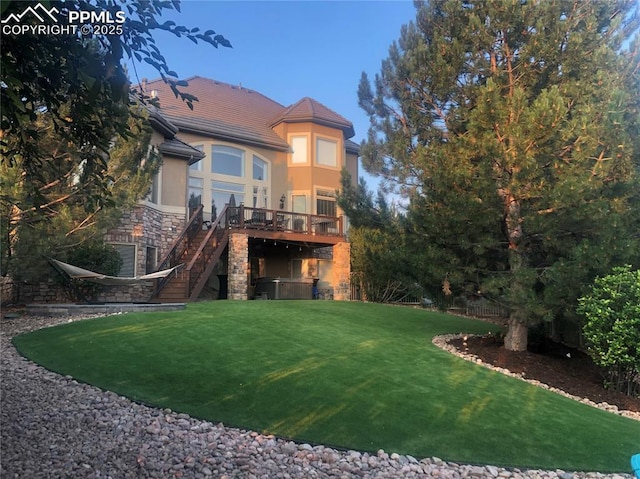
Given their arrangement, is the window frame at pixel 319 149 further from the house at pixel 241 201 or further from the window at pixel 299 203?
the window at pixel 299 203

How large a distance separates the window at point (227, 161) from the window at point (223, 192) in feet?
1.62

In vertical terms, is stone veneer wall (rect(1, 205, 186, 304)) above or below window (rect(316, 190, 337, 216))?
below

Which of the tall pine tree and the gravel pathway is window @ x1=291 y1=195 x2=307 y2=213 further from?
the gravel pathway

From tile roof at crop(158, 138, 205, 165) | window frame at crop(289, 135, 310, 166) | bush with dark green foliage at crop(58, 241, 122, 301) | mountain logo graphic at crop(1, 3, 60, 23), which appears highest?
window frame at crop(289, 135, 310, 166)

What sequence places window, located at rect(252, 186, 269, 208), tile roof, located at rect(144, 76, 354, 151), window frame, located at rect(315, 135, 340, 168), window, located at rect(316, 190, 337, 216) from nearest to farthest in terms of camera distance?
tile roof, located at rect(144, 76, 354, 151)
window, located at rect(252, 186, 269, 208)
window, located at rect(316, 190, 337, 216)
window frame, located at rect(315, 135, 340, 168)

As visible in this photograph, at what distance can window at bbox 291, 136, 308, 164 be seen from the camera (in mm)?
22278

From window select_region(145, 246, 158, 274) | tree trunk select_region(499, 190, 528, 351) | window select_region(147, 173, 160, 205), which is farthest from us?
window select_region(147, 173, 160, 205)

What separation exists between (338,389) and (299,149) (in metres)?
17.7

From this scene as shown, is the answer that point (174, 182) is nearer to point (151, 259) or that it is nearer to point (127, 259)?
point (151, 259)

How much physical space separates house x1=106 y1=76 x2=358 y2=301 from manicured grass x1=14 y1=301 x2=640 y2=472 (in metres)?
6.28

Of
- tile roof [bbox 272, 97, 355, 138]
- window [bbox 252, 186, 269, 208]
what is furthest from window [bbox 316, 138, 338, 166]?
window [bbox 252, 186, 269, 208]

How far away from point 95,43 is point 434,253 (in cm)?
643

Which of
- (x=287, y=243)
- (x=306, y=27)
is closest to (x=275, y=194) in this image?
(x=287, y=243)

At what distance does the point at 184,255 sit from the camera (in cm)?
1611
